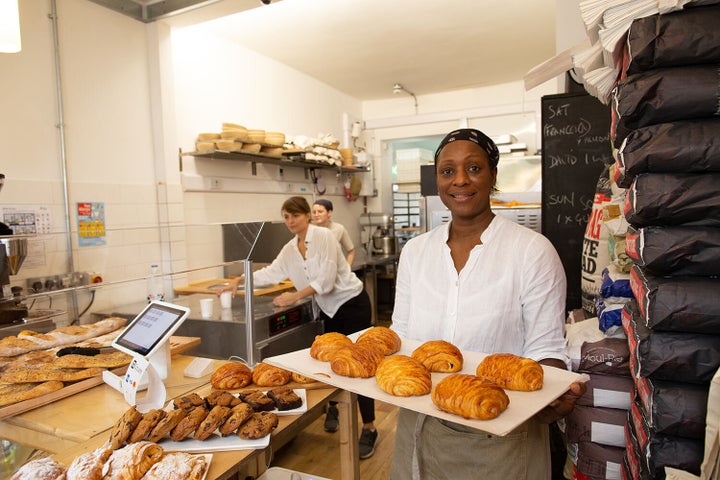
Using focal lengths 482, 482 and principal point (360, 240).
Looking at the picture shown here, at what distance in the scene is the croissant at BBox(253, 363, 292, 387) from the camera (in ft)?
5.19

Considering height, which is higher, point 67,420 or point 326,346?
point 326,346

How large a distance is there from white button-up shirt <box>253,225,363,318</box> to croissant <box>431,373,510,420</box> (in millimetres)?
2104

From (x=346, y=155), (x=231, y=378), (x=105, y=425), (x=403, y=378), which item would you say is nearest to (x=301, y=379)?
(x=231, y=378)

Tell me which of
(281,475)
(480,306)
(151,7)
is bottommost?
(281,475)

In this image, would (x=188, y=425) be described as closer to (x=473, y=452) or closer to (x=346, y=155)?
(x=473, y=452)

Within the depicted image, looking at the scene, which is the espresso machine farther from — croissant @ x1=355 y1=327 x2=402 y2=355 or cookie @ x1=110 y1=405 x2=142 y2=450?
cookie @ x1=110 y1=405 x2=142 y2=450

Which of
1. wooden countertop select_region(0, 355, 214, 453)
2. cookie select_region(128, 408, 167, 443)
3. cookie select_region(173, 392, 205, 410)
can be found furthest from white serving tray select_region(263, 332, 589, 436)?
wooden countertop select_region(0, 355, 214, 453)

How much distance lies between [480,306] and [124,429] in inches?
39.4

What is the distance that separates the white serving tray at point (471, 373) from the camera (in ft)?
3.49

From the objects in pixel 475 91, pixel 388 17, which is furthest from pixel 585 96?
pixel 475 91

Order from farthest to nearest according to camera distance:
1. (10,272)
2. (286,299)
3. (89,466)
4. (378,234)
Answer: (378,234) → (286,299) → (10,272) → (89,466)

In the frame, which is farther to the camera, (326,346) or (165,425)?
(326,346)

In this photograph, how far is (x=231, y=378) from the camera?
Answer: 62.2 inches

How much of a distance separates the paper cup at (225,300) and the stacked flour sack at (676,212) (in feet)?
6.17
